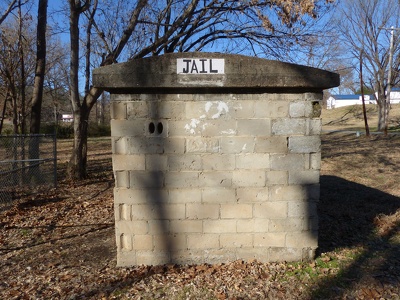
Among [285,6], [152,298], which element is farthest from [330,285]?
[285,6]

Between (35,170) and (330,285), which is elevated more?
(35,170)

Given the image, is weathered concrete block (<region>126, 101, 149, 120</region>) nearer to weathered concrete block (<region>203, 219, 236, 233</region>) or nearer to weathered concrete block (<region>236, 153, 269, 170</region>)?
weathered concrete block (<region>236, 153, 269, 170</region>)

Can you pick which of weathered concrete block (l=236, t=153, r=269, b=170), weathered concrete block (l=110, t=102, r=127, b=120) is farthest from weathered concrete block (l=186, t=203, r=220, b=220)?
weathered concrete block (l=110, t=102, r=127, b=120)

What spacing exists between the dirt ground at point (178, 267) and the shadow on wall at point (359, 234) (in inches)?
0.5

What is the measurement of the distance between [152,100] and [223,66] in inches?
37.5

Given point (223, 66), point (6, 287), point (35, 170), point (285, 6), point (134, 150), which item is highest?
point (285, 6)

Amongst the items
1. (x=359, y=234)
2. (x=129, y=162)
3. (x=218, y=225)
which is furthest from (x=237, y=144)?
(x=359, y=234)

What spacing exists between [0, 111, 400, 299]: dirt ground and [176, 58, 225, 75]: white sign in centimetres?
242

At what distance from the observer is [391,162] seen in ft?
45.8

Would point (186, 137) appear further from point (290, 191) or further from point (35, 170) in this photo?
point (35, 170)

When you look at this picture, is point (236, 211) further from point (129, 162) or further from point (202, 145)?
point (129, 162)

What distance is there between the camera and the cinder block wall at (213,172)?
4.36 meters

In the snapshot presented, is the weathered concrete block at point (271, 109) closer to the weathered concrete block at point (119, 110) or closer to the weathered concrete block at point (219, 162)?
the weathered concrete block at point (219, 162)

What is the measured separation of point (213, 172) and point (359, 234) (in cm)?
307
